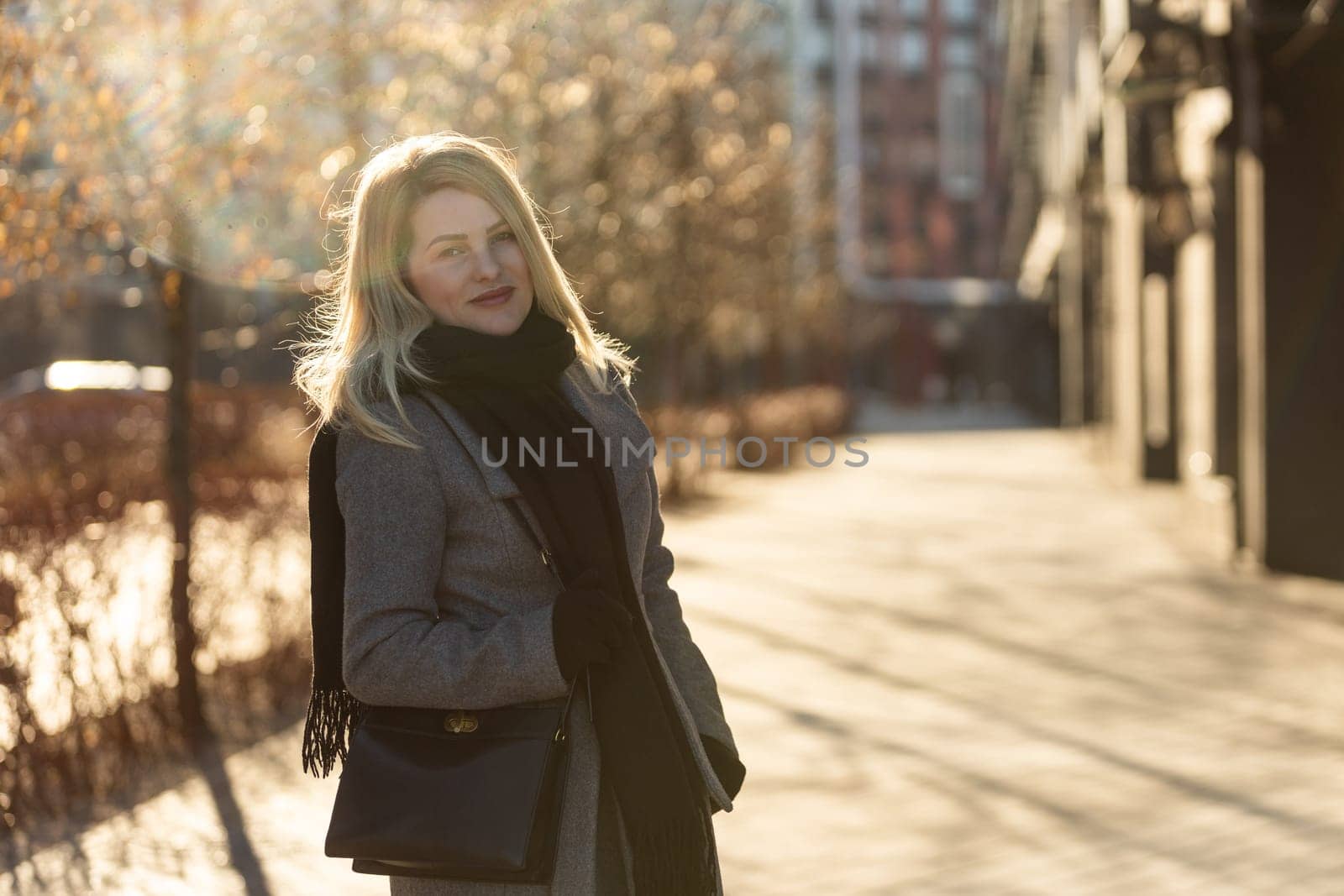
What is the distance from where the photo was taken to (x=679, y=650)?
2.70 metres

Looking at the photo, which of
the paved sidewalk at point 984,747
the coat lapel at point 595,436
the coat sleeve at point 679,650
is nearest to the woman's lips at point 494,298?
the coat lapel at point 595,436

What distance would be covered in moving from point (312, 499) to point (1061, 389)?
123 feet

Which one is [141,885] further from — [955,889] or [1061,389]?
[1061,389]

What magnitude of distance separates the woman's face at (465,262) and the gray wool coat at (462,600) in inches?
6.3

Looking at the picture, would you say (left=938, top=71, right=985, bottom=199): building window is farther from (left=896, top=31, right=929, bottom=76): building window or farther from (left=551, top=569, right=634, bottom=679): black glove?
(left=551, top=569, right=634, bottom=679): black glove

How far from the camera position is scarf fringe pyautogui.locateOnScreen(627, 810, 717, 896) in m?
2.48

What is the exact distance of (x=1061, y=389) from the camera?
3881 centimetres

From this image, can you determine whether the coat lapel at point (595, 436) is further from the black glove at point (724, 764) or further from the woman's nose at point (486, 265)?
the black glove at point (724, 764)

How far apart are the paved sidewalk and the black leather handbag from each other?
96.6 inches

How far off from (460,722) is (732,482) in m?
21.2

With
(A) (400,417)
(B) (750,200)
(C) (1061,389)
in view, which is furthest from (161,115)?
(C) (1061,389)

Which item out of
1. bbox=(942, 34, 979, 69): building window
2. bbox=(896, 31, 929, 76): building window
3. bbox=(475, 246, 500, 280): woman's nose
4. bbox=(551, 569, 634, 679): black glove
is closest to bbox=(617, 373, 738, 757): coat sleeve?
bbox=(551, 569, 634, 679): black glove

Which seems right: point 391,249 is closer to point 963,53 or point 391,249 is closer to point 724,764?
point 724,764

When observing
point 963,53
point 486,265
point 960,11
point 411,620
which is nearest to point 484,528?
point 411,620
